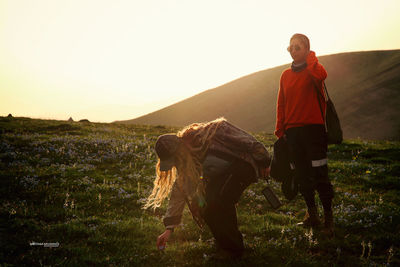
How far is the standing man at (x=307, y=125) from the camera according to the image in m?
5.36

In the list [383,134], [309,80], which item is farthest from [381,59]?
[309,80]

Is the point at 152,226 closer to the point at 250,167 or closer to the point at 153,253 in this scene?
the point at 153,253

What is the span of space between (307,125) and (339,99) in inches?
3004

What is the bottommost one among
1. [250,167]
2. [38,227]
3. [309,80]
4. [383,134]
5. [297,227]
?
[383,134]

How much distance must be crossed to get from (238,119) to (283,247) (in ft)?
249

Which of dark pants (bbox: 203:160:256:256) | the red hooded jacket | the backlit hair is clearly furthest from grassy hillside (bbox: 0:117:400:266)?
the backlit hair

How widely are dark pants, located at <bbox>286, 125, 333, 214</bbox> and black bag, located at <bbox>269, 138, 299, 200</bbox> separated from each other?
241 millimetres

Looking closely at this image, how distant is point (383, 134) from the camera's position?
50.8 meters

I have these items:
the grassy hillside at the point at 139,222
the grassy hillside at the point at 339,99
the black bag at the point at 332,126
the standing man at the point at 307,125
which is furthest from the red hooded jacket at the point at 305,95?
the grassy hillside at the point at 339,99

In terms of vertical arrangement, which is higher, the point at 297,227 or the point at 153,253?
the point at 153,253

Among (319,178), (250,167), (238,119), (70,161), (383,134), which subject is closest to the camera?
(250,167)

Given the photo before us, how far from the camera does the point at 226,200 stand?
424 cm

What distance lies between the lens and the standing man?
536cm

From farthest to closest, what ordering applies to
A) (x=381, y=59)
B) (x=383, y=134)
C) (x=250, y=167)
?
(x=381, y=59)
(x=383, y=134)
(x=250, y=167)
